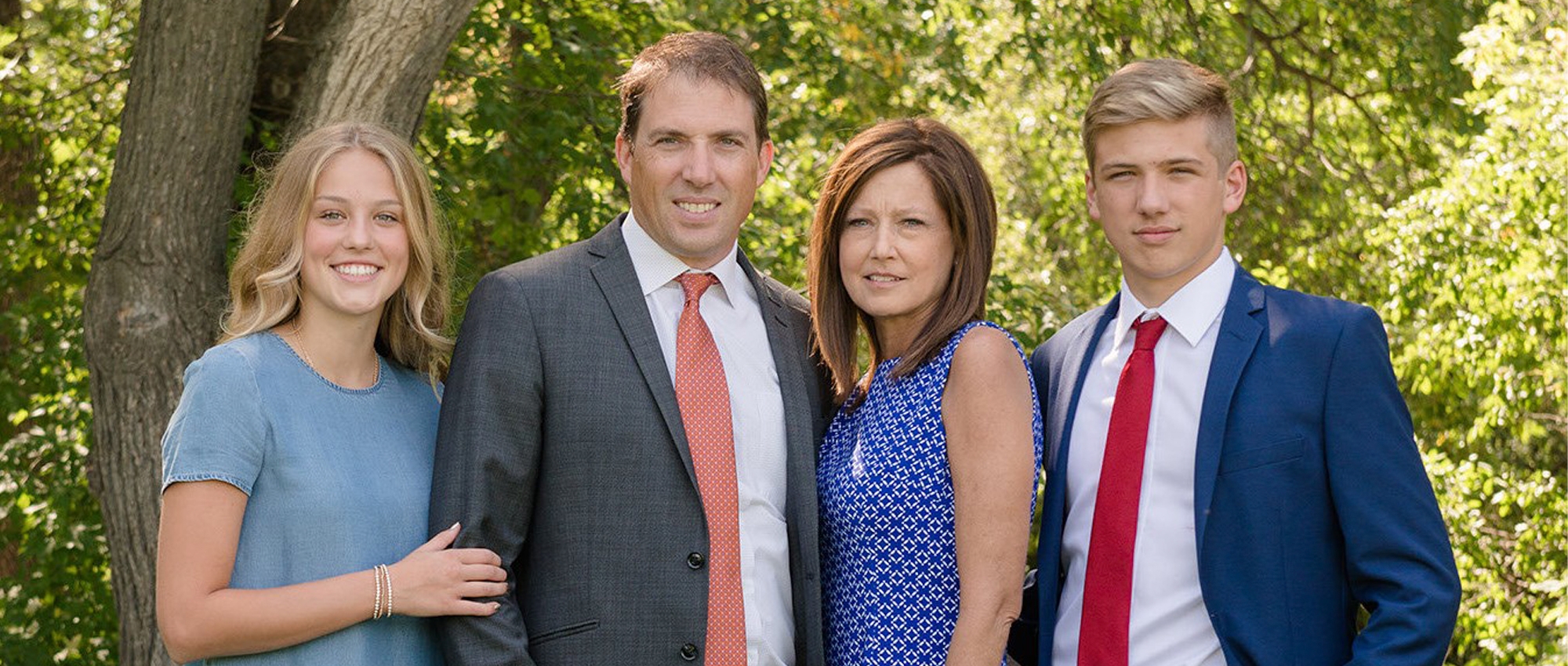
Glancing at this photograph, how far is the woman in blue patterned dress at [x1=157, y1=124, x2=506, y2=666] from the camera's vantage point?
268 centimetres

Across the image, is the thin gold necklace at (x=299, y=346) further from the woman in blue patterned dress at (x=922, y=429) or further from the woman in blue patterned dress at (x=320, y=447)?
the woman in blue patterned dress at (x=922, y=429)

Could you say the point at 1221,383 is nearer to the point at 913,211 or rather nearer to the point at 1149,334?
the point at 1149,334

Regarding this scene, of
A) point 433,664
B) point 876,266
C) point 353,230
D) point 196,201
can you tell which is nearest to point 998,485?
point 876,266

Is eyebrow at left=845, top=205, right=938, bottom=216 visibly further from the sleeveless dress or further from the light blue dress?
the light blue dress

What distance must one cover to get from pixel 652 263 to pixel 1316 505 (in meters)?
1.31

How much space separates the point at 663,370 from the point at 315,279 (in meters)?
0.66

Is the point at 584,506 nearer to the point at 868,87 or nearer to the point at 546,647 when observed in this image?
the point at 546,647

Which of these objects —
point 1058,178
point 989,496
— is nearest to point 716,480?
point 989,496

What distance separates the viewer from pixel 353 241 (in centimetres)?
290

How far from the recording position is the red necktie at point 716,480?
2.87 metres

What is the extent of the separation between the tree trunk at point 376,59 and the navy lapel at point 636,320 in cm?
140

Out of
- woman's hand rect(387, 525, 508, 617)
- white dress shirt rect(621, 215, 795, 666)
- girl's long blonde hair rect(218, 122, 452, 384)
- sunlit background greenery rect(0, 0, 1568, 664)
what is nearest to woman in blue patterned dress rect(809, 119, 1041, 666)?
white dress shirt rect(621, 215, 795, 666)

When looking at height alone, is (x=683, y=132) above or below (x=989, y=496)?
above

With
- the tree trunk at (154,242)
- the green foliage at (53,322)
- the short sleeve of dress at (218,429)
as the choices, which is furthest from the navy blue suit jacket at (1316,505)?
the green foliage at (53,322)
